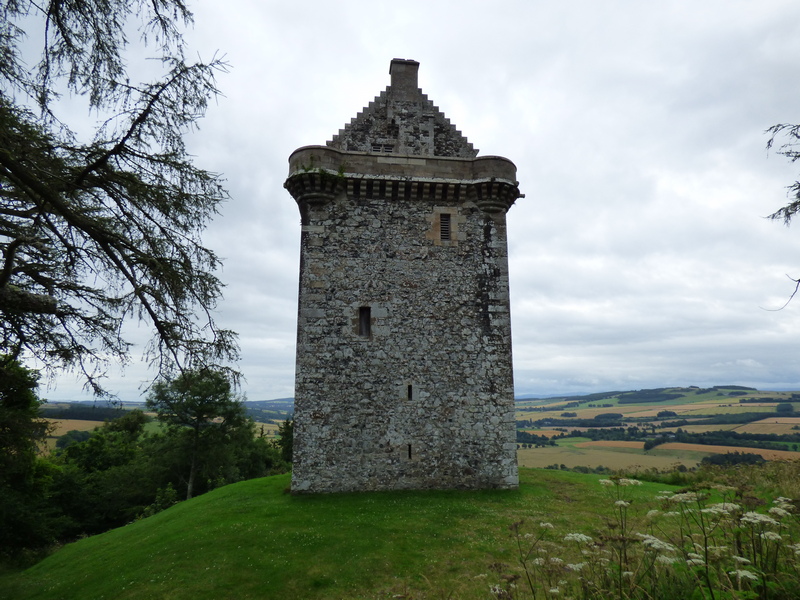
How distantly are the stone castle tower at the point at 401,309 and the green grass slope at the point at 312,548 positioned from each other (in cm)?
117

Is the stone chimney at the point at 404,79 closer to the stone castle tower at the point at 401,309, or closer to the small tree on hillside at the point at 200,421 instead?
the stone castle tower at the point at 401,309

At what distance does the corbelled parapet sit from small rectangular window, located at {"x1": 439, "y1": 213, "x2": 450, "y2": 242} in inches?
27.6

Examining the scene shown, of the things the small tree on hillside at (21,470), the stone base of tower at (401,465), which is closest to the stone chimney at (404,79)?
the stone base of tower at (401,465)

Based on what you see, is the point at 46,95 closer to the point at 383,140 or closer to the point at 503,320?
the point at 383,140

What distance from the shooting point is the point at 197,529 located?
11.5m

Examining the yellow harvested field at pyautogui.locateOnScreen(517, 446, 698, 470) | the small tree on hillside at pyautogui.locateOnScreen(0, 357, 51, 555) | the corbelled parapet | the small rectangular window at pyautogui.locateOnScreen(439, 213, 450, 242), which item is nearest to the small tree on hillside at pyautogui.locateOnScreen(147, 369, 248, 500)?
the small tree on hillside at pyautogui.locateOnScreen(0, 357, 51, 555)

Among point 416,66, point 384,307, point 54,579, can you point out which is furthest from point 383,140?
point 54,579

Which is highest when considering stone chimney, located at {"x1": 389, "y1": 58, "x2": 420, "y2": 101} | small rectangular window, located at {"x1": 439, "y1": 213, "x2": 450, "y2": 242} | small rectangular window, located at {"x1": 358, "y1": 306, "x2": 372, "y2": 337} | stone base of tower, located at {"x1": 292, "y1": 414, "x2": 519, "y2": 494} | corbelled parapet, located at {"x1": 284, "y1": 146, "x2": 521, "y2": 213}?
stone chimney, located at {"x1": 389, "y1": 58, "x2": 420, "y2": 101}

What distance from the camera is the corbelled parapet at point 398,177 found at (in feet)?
47.9

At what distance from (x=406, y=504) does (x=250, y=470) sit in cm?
2629

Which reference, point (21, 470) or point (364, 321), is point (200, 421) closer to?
point (21, 470)

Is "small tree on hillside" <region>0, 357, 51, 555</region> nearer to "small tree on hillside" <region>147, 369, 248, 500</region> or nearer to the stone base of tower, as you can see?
"small tree on hillside" <region>147, 369, 248, 500</region>

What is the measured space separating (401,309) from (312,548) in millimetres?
7625

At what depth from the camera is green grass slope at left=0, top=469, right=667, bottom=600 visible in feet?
27.5
